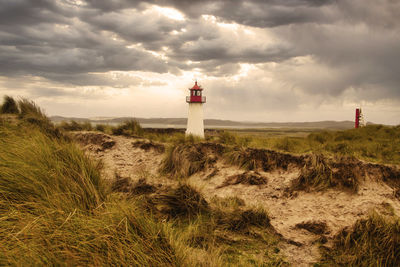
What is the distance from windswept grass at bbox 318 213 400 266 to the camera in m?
A: 3.99

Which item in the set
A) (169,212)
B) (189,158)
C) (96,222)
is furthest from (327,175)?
(96,222)

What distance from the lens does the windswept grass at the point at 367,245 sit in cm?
399

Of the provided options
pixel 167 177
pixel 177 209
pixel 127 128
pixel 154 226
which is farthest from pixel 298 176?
pixel 127 128

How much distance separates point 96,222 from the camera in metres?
3.12

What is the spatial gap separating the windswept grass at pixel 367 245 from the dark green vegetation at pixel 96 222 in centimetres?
91

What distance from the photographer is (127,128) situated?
1285 centimetres

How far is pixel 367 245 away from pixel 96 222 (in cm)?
386

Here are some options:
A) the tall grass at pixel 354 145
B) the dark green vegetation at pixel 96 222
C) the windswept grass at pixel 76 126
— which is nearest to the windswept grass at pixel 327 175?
the tall grass at pixel 354 145

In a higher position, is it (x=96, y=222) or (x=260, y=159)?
(x=260, y=159)

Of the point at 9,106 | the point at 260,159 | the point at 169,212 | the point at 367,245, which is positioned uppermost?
the point at 9,106

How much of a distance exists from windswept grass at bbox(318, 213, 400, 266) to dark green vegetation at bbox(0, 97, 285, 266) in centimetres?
91

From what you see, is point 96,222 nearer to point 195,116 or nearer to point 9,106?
point 9,106

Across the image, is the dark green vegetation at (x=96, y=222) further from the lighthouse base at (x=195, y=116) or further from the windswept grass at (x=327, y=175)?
the lighthouse base at (x=195, y=116)

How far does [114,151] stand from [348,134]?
9629 mm
